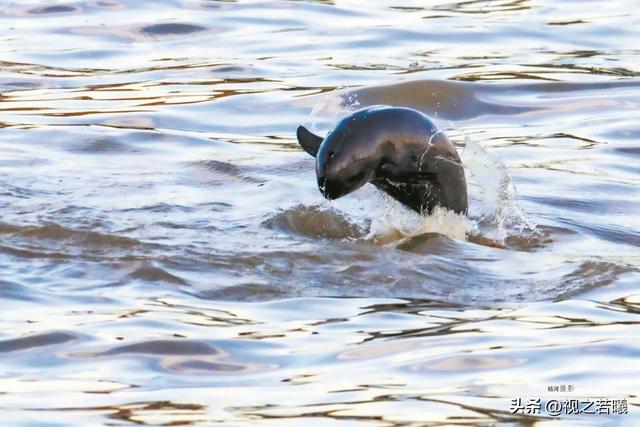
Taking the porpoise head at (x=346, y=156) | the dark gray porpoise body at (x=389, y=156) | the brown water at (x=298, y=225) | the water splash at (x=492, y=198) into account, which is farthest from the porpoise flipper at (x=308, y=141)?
the water splash at (x=492, y=198)

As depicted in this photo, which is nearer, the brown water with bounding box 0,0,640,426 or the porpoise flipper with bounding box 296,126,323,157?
the brown water with bounding box 0,0,640,426

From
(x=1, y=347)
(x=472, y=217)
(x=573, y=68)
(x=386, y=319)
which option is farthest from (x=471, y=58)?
(x=1, y=347)

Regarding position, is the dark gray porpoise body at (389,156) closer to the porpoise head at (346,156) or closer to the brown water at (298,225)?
the porpoise head at (346,156)

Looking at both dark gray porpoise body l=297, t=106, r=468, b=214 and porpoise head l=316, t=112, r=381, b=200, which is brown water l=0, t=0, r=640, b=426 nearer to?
dark gray porpoise body l=297, t=106, r=468, b=214

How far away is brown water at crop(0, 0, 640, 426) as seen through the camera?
214 inches

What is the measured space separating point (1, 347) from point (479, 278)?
209cm

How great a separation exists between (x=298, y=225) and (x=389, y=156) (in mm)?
945

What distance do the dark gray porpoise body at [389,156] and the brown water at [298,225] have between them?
0.79 ft

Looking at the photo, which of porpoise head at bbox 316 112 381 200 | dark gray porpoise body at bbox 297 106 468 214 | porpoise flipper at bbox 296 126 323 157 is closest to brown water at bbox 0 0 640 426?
dark gray porpoise body at bbox 297 106 468 214

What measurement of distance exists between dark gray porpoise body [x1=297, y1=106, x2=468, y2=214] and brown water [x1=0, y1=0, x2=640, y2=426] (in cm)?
24

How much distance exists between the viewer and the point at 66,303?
6.36m

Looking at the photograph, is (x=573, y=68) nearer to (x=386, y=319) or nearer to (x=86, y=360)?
(x=386, y=319)

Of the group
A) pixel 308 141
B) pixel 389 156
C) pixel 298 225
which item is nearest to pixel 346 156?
pixel 389 156

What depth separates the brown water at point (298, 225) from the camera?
17.8ft
